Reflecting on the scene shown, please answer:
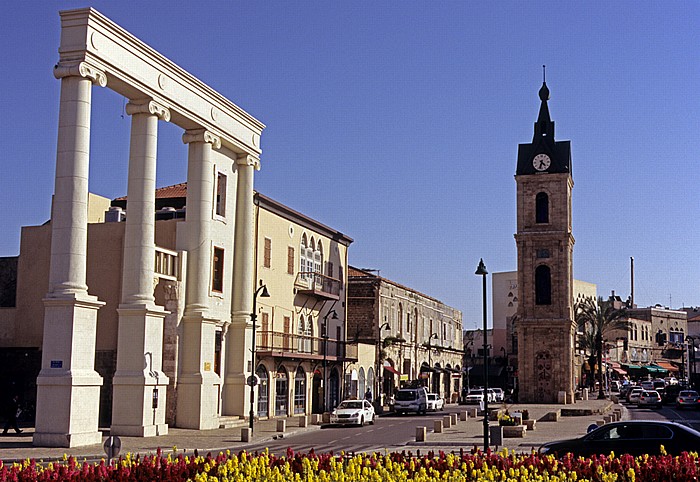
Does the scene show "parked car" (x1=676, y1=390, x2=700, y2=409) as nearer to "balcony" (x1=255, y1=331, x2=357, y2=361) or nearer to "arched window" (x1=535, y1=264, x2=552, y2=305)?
"arched window" (x1=535, y1=264, x2=552, y2=305)

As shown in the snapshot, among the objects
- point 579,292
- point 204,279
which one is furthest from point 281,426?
point 579,292

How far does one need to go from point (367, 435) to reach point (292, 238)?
1661 cm

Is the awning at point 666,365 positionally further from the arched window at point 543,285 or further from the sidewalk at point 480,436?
the sidewalk at point 480,436

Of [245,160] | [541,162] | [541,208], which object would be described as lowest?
[245,160]

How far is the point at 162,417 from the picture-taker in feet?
108

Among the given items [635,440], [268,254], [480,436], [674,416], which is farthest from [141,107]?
[674,416]

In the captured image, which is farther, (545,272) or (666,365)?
(666,365)

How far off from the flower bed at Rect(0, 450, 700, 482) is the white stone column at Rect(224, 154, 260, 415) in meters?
26.2

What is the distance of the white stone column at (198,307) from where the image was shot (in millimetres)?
36094

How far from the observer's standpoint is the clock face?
78.0m

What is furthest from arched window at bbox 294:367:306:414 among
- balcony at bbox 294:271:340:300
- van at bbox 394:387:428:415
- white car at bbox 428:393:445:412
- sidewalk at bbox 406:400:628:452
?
white car at bbox 428:393:445:412

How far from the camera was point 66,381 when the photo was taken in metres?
28.0

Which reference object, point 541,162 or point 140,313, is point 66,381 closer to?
point 140,313

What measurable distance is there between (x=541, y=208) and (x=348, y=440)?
4799 cm
